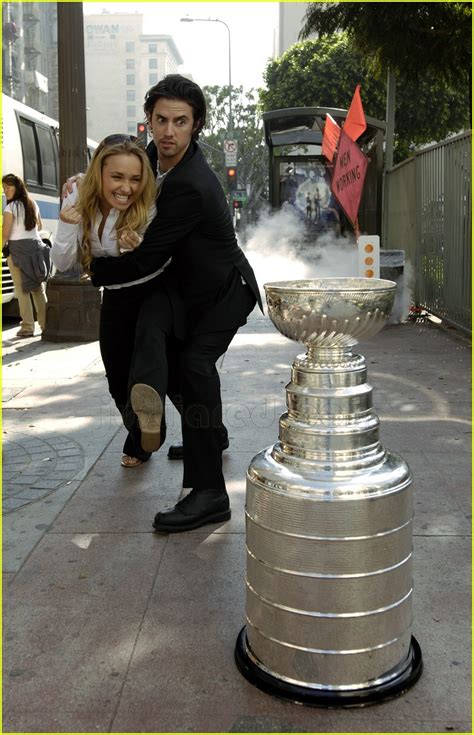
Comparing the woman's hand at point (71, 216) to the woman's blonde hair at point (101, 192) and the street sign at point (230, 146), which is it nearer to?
the woman's blonde hair at point (101, 192)

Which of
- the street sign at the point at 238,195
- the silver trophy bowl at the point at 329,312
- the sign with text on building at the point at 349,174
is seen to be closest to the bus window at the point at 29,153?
the sign with text on building at the point at 349,174

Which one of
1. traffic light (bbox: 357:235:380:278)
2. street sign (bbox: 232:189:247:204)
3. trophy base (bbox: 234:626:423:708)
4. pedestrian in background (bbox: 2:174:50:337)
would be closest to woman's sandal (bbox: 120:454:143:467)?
trophy base (bbox: 234:626:423:708)

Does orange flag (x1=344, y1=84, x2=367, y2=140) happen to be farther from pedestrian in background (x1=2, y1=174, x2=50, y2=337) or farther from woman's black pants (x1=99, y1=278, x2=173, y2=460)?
woman's black pants (x1=99, y1=278, x2=173, y2=460)

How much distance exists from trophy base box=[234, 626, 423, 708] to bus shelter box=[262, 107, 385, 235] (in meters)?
13.3

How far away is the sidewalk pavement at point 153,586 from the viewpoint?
2.27 m

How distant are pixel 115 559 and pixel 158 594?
1.25 ft

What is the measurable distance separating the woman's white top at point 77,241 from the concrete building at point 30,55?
60.1 m

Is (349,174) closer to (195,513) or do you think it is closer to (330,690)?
(195,513)

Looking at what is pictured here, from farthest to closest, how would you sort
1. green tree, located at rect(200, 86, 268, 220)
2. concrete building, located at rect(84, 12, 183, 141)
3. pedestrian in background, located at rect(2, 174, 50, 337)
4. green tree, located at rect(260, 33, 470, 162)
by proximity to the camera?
concrete building, located at rect(84, 12, 183, 141) → green tree, located at rect(200, 86, 268, 220) → green tree, located at rect(260, 33, 470, 162) → pedestrian in background, located at rect(2, 174, 50, 337)

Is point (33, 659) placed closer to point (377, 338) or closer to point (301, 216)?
point (377, 338)

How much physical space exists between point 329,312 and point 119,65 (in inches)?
6748

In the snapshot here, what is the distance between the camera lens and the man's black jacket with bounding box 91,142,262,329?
335cm

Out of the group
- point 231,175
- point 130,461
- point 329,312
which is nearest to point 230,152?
point 231,175

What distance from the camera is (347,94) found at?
93.1ft
